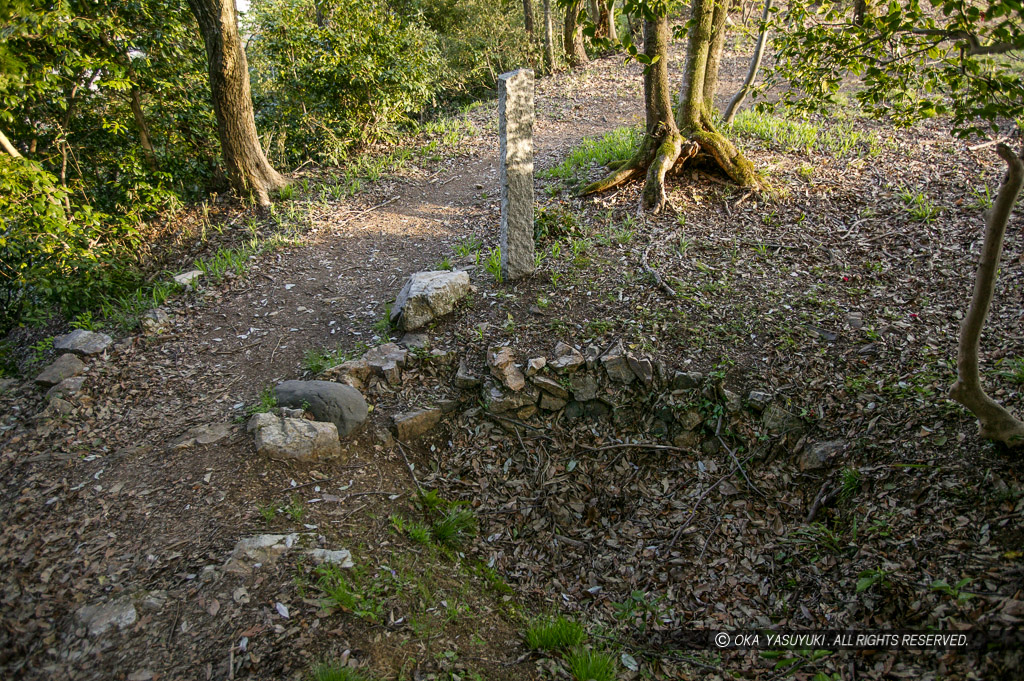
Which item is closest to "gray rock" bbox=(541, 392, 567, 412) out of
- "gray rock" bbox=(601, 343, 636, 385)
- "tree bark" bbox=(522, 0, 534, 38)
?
"gray rock" bbox=(601, 343, 636, 385)

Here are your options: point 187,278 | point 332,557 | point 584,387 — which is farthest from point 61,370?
point 584,387

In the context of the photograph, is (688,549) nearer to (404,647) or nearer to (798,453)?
(798,453)

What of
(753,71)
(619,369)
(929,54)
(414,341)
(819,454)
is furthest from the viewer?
(753,71)

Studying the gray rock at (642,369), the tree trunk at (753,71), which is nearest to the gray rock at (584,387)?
the gray rock at (642,369)

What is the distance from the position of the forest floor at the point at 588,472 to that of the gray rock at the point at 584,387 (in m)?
0.24

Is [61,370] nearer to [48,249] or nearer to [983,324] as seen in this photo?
[48,249]

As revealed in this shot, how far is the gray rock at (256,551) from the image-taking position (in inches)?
122

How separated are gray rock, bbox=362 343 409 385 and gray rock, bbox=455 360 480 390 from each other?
53 cm

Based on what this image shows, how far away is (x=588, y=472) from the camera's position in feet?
14.3

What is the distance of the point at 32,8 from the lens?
566 cm

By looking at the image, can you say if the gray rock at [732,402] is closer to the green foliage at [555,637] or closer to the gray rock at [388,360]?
the green foliage at [555,637]

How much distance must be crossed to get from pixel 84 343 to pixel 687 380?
18.4 feet

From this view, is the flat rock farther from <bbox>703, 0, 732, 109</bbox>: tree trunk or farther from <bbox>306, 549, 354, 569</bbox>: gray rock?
<bbox>703, 0, 732, 109</bbox>: tree trunk

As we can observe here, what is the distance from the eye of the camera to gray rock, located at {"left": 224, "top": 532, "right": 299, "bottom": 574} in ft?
10.2
